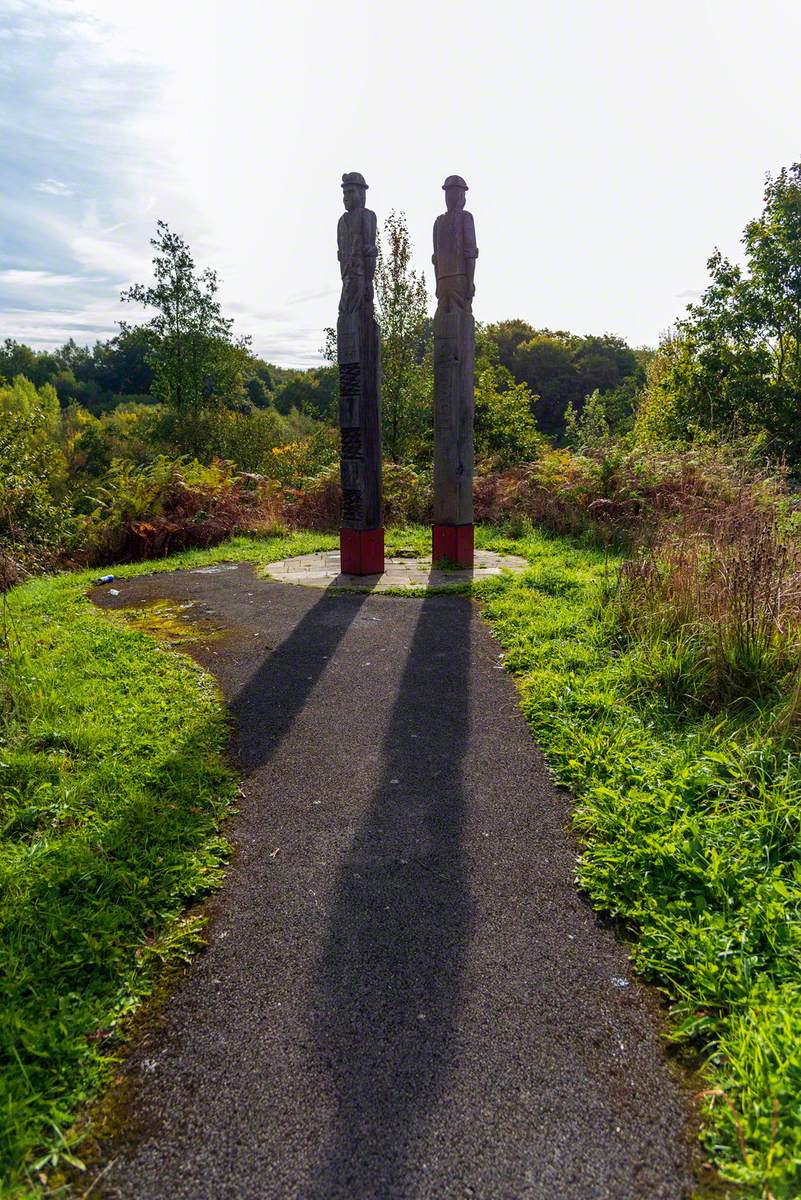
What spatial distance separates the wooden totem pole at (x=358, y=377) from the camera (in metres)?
6.58

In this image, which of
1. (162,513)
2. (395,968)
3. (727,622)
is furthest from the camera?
(162,513)

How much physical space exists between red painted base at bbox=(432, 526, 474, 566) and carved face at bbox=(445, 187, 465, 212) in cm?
321

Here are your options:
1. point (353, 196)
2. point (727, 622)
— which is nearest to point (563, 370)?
point (353, 196)

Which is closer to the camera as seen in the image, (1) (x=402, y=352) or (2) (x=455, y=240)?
(2) (x=455, y=240)

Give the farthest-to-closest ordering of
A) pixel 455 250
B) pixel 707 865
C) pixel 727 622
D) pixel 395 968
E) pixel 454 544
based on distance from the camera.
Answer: pixel 454 544 → pixel 455 250 → pixel 727 622 → pixel 707 865 → pixel 395 968

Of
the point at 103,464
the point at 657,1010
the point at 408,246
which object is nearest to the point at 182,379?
the point at 408,246

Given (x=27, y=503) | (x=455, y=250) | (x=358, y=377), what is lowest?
(x=27, y=503)

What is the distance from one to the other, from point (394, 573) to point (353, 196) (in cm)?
373

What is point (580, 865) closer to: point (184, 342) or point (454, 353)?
point (454, 353)

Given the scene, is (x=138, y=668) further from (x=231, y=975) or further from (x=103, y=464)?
(x=103, y=464)

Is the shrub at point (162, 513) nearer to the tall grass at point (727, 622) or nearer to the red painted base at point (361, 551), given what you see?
the red painted base at point (361, 551)

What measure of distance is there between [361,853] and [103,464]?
27.6 meters

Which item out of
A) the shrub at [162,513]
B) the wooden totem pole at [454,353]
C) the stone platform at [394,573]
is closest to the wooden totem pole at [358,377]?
the stone platform at [394,573]

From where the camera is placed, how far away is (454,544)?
7.53 meters
